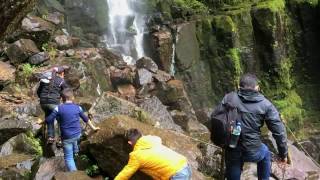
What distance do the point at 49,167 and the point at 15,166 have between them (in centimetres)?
100

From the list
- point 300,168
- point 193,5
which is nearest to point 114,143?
point 300,168

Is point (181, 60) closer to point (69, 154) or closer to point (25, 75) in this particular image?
point (25, 75)

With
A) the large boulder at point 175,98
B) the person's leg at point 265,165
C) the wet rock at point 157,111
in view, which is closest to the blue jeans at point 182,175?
the person's leg at point 265,165

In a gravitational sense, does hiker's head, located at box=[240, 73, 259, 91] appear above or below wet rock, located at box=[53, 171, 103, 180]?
above

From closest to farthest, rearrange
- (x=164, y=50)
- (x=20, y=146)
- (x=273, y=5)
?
(x=20, y=146) < (x=164, y=50) < (x=273, y=5)

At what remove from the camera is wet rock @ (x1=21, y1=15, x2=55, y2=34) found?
18.1 m

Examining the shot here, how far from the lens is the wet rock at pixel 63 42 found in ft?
60.9

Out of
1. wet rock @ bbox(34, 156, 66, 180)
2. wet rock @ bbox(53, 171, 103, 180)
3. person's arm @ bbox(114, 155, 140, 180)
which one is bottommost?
wet rock @ bbox(34, 156, 66, 180)

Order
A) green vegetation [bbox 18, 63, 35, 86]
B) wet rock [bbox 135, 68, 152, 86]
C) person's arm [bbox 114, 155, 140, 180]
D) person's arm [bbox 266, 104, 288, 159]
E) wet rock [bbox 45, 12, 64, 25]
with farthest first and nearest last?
wet rock [bbox 45, 12, 64, 25], wet rock [bbox 135, 68, 152, 86], green vegetation [bbox 18, 63, 35, 86], person's arm [bbox 266, 104, 288, 159], person's arm [bbox 114, 155, 140, 180]

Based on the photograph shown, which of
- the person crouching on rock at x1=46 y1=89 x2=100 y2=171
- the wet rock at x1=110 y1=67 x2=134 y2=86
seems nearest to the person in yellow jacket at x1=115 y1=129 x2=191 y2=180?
the person crouching on rock at x1=46 y1=89 x2=100 y2=171

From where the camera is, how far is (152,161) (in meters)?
5.94

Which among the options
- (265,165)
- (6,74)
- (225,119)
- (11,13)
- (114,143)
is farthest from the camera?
(6,74)

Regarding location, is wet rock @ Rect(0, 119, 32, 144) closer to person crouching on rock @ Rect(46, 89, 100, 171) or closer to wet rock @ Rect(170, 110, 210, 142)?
person crouching on rock @ Rect(46, 89, 100, 171)

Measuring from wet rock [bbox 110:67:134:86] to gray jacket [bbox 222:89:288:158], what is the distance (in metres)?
12.3
